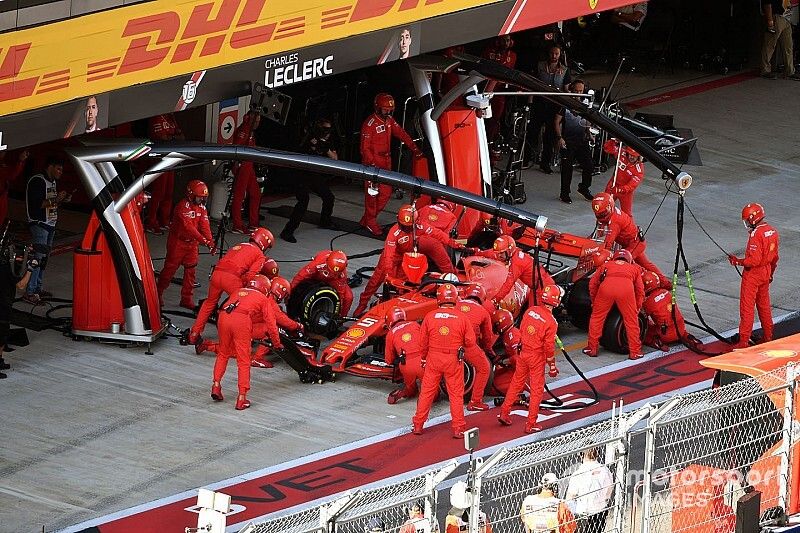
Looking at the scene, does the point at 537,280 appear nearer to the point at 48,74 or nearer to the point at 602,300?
the point at 602,300

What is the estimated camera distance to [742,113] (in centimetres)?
3072

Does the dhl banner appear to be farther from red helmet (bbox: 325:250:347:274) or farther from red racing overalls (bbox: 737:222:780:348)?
red racing overalls (bbox: 737:222:780:348)

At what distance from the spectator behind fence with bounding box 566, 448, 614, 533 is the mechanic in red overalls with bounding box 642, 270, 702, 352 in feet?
24.1

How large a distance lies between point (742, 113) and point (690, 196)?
5.81 meters

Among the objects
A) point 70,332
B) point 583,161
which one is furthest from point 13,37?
point 583,161

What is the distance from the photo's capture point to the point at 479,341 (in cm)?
1642

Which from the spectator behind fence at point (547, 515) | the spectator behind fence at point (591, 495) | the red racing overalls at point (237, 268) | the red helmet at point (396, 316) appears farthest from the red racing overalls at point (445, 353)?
the spectator behind fence at point (547, 515)

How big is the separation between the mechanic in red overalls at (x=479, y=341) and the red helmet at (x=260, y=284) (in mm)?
1965

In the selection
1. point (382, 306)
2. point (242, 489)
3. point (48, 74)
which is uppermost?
point (48, 74)

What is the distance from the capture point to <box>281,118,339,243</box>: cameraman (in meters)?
22.1

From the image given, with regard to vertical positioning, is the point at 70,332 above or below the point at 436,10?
below

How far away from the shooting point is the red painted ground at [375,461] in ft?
45.7

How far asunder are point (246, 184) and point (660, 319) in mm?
6456

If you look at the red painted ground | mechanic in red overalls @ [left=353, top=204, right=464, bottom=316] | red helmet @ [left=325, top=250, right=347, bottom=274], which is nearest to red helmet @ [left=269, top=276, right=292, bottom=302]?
red helmet @ [left=325, top=250, right=347, bottom=274]
